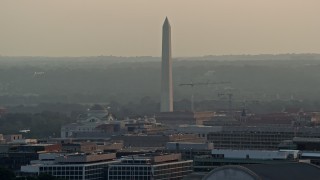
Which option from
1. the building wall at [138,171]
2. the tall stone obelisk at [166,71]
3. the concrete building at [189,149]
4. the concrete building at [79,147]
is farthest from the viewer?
the tall stone obelisk at [166,71]

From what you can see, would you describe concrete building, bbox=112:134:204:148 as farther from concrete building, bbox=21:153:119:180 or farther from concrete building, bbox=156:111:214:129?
concrete building, bbox=156:111:214:129

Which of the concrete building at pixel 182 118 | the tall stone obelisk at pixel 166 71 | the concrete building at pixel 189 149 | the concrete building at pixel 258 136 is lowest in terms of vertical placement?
the concrete building at pixel 189 149

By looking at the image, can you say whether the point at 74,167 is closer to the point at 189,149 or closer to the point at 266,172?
the point at 189,149

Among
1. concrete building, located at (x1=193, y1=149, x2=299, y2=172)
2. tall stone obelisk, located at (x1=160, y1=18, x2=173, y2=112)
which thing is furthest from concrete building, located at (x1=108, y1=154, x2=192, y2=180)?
tall stone obelisk, located at (x1=160, y1=18, x2=173, y2=112)

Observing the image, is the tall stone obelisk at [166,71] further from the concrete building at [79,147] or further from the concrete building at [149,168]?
the concrete building at [149,168]

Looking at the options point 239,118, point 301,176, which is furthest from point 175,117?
point 301,176

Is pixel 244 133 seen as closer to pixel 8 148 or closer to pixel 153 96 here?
pixel 8 148

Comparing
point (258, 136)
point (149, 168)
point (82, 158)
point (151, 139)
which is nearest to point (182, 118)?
point (151, 139)

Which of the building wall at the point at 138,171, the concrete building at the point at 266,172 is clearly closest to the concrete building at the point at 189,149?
the building wall at the point at 138,171
